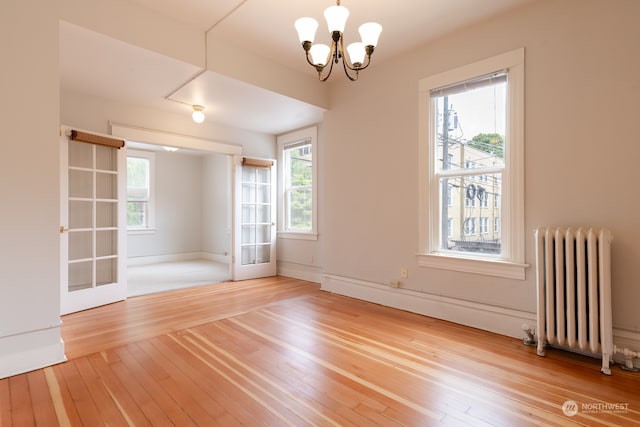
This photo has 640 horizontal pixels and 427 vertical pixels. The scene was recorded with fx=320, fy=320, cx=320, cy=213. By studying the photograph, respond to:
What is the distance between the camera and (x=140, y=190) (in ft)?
22.5

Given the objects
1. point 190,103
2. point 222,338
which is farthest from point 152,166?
point 222,338

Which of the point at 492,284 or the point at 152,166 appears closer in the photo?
the point at 492,284

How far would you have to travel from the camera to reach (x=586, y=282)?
2268 millimetres

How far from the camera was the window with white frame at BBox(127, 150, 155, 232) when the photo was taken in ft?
22.1

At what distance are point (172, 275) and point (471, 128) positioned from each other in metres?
5.14

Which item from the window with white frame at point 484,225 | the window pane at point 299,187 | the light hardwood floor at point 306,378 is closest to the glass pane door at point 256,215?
the window pane at point 299,187

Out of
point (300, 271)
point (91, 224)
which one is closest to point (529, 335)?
point (300, 271)

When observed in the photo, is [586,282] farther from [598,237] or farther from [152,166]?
[152,166]

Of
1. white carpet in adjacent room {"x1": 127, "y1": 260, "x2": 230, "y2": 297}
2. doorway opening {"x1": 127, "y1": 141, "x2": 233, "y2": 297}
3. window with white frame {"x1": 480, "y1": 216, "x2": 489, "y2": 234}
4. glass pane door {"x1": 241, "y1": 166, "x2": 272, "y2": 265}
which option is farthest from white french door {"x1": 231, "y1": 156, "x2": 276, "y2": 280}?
window with white frame {"x1": 480, "y1": 216, "x2": 489, "y2": 234}

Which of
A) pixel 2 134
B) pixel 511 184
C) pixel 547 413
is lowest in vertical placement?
pixel 547 413

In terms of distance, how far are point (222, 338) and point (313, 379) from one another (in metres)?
1.06

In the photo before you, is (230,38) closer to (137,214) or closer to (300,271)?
(300,271)

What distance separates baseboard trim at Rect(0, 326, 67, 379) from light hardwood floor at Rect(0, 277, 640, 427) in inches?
3.0

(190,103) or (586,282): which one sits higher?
(190,103)
